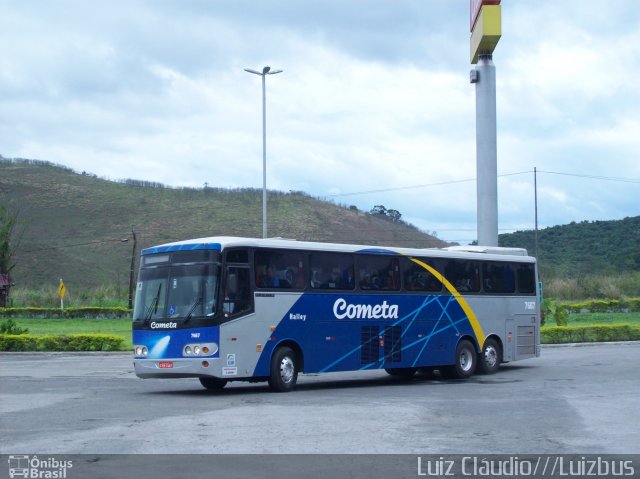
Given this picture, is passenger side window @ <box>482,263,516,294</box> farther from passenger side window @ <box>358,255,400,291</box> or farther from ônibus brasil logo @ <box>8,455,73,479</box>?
ônibus brasil logo @ <box>8,455,73,479</box>

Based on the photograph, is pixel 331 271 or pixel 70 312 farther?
pixel 70 312

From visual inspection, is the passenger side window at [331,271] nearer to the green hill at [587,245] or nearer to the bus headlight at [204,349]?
the bus headlight at [204,349]

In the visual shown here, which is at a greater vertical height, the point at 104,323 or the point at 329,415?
the point at 104,323

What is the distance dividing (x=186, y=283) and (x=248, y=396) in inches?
104

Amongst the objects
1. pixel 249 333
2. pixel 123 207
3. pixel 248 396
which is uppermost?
pixel 123 207

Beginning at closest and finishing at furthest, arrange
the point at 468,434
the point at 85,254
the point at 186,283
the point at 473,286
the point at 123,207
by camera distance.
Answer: the point at 468,434 < the point at 186,283 < the point at 473,286 < the point at 85,254 < the point at 123,207

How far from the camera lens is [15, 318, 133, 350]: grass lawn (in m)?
48.7

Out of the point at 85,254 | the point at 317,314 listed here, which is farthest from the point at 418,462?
the point at 85,254

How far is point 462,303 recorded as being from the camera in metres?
25.2

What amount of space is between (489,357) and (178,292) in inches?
401

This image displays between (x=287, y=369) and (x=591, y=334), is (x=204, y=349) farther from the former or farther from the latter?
(x=591, y=334)

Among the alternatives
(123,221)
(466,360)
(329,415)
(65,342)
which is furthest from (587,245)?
(329,415)

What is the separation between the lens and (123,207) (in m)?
117

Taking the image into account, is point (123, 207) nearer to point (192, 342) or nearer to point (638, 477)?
point (192, 342)
